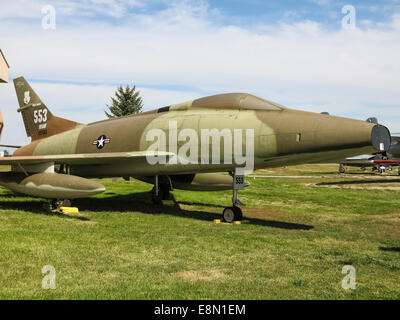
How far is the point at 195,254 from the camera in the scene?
6680 millimetres

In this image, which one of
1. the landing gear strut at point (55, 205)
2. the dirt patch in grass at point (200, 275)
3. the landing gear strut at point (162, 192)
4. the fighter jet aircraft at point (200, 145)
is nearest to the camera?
the dirt patch in grass at point (200, 275)

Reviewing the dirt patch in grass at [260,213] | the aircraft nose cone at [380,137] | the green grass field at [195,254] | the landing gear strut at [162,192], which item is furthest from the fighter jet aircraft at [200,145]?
the dirt patch in grass at [260,213]

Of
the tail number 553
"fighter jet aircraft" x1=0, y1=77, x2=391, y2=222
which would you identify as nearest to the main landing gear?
"fighter jet aircraft" x1=0, y1=77, x2=391, y2=222

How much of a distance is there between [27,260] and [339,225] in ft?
26.5

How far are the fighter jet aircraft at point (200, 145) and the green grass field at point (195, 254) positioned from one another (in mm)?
1162

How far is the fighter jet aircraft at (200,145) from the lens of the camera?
29.0ft

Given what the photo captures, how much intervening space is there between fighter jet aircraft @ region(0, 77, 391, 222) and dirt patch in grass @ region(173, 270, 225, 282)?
4.61 meters

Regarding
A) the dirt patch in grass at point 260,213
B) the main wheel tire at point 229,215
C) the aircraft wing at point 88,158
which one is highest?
the aircraft wing at point 88,158

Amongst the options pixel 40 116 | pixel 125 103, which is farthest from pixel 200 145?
pixel 125 103

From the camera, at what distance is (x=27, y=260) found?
5.82 metres

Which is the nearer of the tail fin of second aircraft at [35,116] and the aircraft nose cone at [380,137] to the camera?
the aircraft nose cone at [380,137]

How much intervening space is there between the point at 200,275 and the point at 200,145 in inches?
218

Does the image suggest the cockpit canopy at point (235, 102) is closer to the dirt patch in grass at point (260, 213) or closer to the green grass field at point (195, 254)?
the green grass field at point (195, 254)

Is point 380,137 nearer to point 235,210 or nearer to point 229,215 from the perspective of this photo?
point 235,210
